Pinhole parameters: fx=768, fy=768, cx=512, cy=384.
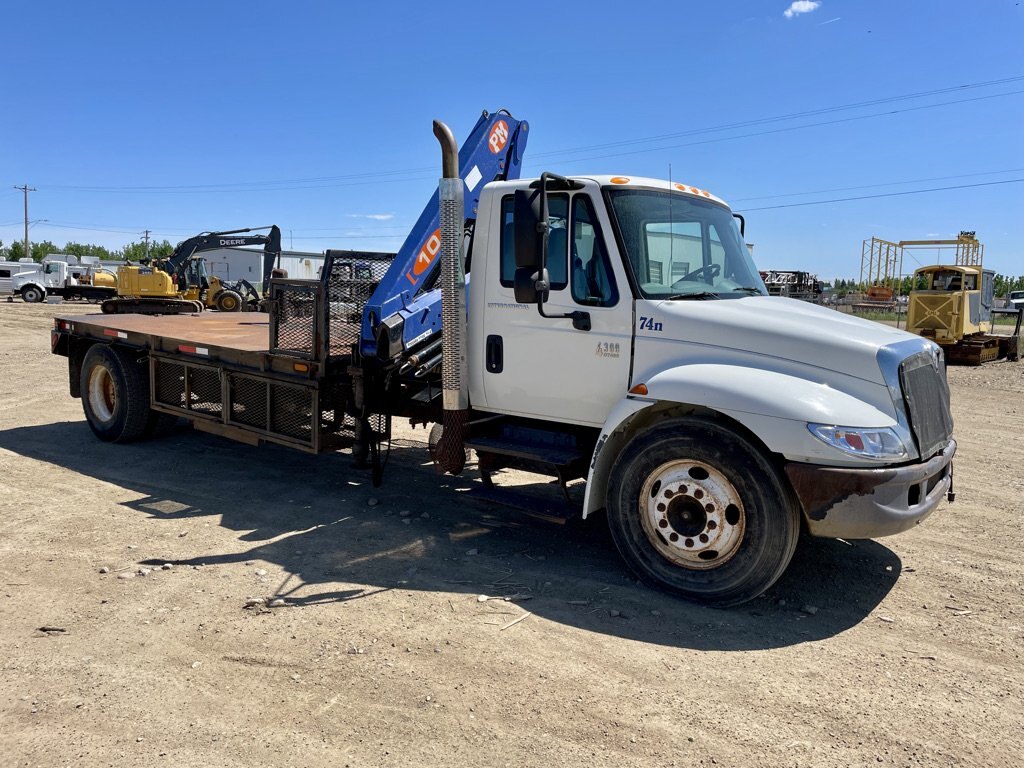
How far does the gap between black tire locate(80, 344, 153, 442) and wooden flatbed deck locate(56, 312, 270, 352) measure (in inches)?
11.7

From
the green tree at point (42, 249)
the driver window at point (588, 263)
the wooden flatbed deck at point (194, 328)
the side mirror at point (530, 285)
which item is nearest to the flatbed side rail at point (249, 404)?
the wooden flatbed deck at point (194, 328)

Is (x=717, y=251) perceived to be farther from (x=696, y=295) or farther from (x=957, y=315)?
(x=957, y=315)

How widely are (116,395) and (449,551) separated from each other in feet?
16.6

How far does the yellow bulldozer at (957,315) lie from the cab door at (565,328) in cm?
1750

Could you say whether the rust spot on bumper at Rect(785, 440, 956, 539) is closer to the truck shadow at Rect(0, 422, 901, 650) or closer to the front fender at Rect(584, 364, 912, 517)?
the front fender at Rect(584, 364, 912, 517)

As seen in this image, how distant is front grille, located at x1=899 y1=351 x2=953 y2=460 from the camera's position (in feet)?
14.1

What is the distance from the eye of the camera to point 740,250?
5469mm

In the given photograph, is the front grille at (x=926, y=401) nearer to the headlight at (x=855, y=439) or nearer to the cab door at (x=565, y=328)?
the headlight at (x=855, y=439)

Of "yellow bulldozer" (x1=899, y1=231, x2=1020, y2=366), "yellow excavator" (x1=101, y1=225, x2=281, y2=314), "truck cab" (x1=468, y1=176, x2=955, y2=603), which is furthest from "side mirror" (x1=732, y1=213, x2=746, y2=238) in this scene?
"yellow excavator" (x1=101, y1=225, x2=281, y2=314)

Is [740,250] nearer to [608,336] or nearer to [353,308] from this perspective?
[608,336]

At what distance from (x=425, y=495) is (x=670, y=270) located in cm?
305

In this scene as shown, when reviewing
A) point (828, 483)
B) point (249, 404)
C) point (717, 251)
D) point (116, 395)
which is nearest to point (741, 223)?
point (717, 251)

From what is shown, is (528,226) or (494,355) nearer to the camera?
(528,226)

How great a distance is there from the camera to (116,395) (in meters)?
8.43
